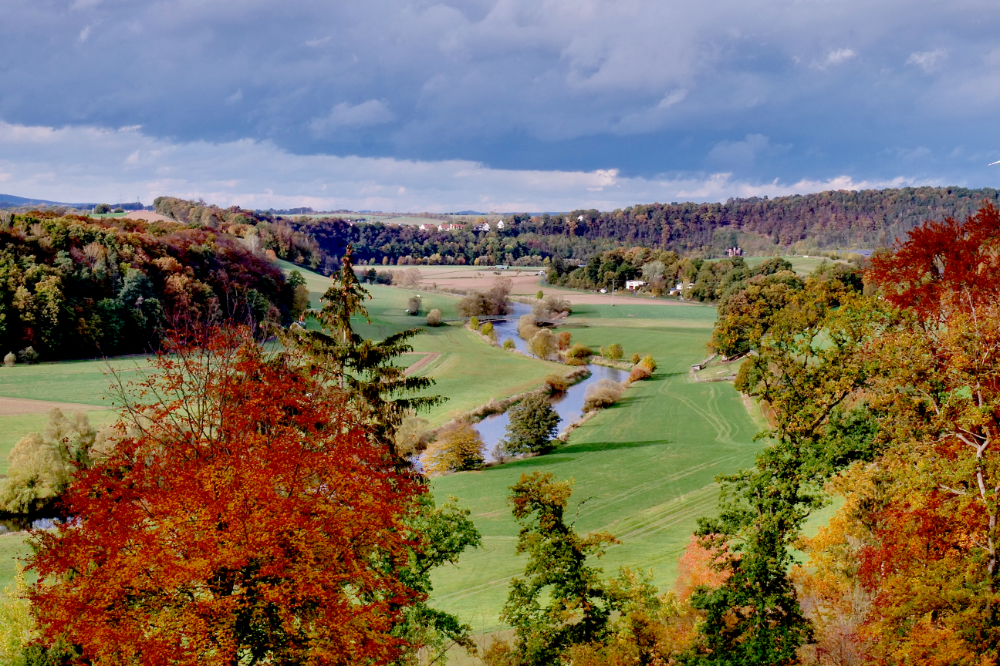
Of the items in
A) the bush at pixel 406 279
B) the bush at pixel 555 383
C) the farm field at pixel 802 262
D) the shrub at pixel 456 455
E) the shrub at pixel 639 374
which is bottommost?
the shrub at pixel 456 455

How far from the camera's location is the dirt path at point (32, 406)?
45.0 metres

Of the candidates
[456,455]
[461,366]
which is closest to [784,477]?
[456,455]

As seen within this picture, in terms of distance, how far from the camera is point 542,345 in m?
77.9

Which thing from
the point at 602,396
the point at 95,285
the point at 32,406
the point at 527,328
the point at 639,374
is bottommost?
the point at 32,406

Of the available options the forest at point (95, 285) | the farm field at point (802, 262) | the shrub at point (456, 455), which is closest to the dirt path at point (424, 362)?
the forest at point (95, 285)

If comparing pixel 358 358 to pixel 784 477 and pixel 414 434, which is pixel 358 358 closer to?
pixel 784 477

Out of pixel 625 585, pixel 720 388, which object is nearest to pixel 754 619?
pixel 625 585

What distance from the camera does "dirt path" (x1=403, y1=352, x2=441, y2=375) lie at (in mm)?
67469

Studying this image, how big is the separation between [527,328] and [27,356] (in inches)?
2095

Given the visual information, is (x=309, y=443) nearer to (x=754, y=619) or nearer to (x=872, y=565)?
(x=754, y=619)

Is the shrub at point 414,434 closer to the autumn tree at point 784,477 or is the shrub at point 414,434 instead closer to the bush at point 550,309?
the autumn tree at point 784,477

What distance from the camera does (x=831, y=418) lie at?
14375 millimetres

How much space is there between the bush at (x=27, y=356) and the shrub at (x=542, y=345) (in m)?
47.8

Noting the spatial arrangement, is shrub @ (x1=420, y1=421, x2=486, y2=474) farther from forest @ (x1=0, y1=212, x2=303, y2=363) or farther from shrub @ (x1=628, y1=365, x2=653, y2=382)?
shrub @ (x1=628, y1=365, x2=653, y2=382)
